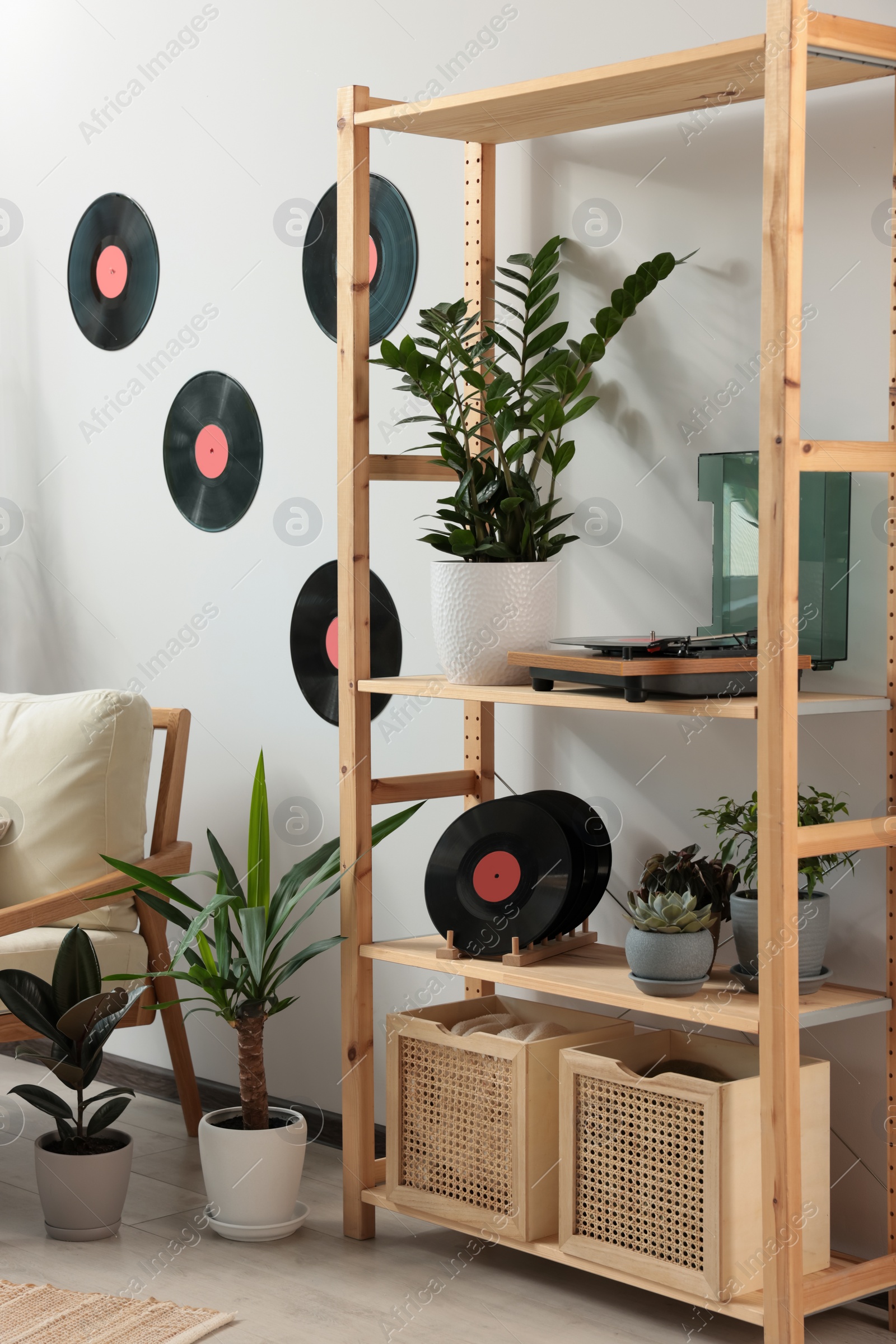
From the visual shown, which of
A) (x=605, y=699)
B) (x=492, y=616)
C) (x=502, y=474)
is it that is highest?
(x=502, y=474)

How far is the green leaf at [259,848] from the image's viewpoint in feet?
8.57

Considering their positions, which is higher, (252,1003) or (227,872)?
(227,872)

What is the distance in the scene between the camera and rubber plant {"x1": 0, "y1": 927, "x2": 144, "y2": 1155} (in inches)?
98.7

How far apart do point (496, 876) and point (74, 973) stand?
74 centimetres

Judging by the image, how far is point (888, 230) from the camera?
221 cm

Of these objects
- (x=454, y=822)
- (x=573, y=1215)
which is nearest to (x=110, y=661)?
(x=454, y=822)

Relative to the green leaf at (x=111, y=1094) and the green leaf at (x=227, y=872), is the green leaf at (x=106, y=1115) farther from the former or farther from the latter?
the green leaf at (x=227, y=872)

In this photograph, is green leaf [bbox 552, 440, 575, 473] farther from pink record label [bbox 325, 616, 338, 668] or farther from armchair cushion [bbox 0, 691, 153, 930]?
armchair cushion [bbox 0, 691, 153, 930]

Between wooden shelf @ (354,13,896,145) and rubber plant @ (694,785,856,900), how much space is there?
986 millimetres

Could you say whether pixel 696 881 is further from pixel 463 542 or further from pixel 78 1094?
pixel 78 1094

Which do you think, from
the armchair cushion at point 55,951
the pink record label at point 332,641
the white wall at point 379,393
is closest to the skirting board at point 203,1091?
the white wall at point 379,393

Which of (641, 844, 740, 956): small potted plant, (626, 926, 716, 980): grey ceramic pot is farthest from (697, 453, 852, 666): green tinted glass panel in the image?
(626, 926, 716, 980): grey ceramic pot

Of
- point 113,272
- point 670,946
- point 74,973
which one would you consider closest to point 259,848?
point 74,973

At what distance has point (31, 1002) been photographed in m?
2.53
